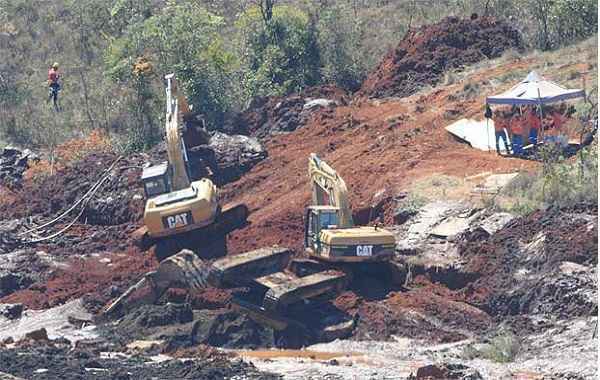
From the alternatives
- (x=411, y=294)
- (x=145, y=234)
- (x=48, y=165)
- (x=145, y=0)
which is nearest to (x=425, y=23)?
(x=145, y=0)

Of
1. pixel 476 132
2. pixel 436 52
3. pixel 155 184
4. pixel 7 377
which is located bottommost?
pixel 7 377

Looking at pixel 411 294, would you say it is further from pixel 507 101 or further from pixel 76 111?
pixel 76 111

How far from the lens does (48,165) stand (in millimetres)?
43469

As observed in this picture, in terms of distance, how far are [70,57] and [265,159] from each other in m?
20.8

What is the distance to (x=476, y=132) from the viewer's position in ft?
117

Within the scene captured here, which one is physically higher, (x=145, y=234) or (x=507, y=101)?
(x=507, y=101)

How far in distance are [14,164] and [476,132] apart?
16.0 meters

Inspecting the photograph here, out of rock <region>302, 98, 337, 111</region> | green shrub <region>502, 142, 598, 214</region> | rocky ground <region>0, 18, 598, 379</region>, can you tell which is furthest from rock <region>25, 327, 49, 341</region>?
rock <region>302, 98, 337, 111</region>

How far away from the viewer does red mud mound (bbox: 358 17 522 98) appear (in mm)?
42594

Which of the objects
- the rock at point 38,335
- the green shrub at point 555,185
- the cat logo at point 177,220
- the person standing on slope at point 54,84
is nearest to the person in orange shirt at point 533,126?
the green shrub at point 555,185

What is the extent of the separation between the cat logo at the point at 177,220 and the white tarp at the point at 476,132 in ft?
26.0

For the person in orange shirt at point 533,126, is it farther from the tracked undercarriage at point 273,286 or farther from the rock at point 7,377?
the rock at point 7,377

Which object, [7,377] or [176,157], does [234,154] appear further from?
[7,377]

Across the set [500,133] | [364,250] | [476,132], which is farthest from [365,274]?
[476,132]
